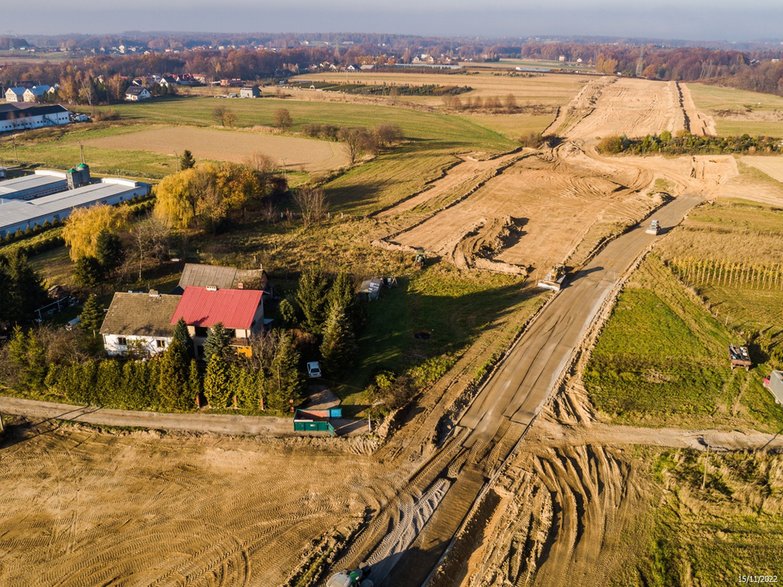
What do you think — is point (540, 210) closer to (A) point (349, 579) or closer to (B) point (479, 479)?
(B) point (479, 479)

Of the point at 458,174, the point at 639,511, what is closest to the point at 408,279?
the point at 639,511

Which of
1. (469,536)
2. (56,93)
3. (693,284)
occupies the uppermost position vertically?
(56,93)

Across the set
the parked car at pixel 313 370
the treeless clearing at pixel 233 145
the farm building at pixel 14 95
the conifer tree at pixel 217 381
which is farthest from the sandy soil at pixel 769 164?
the farm building at pixel 14 95

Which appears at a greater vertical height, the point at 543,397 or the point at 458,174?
the point at 458,174

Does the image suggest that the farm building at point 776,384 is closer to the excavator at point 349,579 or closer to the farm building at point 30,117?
the excavator at point 349,579

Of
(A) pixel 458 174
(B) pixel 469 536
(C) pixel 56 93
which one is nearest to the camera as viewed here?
(B) pixel 469 536

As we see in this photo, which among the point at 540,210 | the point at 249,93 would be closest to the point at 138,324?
the point at 540,210

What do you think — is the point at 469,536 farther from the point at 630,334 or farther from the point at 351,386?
the point at 630,334

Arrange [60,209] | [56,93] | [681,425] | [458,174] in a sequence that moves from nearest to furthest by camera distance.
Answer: [681,425] → [60,209] → [458,174] → [56,93]

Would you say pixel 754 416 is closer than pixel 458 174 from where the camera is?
Yes
